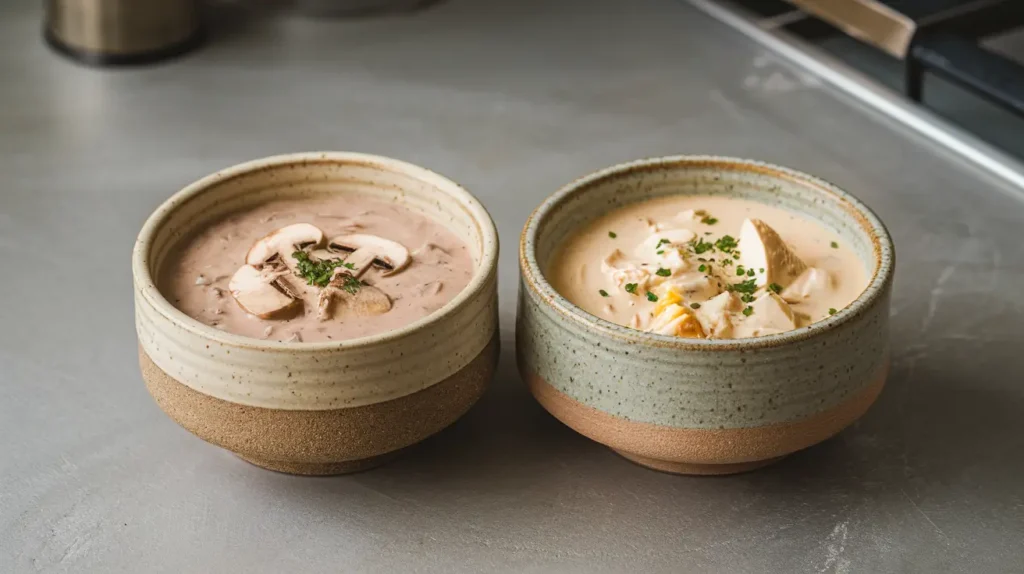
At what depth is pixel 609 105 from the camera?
2213 mm

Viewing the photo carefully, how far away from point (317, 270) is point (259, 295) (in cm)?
7

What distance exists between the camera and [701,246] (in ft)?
4.56

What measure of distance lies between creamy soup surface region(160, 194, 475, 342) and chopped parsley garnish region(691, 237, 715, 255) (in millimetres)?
234

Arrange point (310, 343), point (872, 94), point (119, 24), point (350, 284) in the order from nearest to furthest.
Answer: point (310, 343), point (350, 284), point (872, 94), point (119, 24)

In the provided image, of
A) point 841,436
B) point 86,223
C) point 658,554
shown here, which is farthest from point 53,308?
point 841,436

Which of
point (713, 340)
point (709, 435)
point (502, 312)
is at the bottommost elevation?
point (502, 312)

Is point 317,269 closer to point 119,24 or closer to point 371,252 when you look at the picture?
point 371,252

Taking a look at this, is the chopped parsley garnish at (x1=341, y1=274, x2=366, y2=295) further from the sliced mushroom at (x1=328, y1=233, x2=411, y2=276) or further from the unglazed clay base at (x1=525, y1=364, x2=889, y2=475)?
the unglazed clay base at (x1=525, y1=364, x2=889, y2=475)

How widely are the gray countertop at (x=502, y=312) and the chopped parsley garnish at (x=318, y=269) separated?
8.4 inches

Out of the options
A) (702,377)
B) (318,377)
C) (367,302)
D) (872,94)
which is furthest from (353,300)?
(872,94)

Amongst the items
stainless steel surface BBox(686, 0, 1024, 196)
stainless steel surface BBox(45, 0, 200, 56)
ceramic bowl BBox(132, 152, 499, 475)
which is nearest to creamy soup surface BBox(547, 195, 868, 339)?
ceramic bowl BBox(132, 152, 499, 475)

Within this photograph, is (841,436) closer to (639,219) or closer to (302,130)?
(639,219)

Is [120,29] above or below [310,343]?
below

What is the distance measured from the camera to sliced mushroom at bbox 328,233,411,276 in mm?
1350
